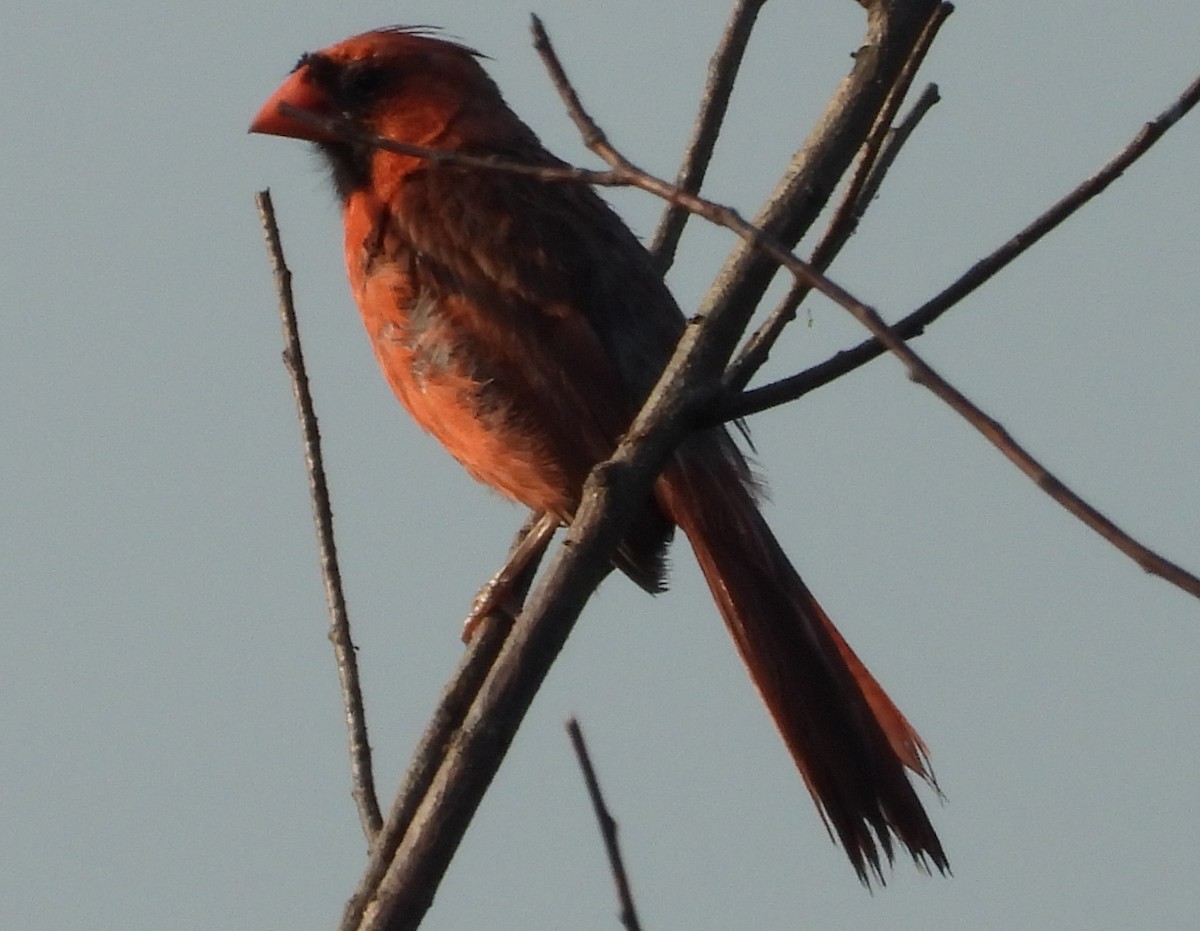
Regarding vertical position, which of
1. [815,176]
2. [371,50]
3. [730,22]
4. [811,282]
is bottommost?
[811,282]

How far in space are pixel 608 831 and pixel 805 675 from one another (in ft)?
4.18

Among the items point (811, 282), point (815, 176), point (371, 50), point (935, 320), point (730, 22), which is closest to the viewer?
point (811, 282)

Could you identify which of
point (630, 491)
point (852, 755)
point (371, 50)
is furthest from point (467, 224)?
point (630, 491)

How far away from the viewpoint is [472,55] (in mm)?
4770

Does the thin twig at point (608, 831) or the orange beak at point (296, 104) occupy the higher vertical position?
the orange beak at point (296, 104)

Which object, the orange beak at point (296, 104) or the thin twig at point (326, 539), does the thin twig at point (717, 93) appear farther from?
the orange beak at point (296, 104)

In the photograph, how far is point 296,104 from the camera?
449cm

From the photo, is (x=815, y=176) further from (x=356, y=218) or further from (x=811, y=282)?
(x=356, y=218)

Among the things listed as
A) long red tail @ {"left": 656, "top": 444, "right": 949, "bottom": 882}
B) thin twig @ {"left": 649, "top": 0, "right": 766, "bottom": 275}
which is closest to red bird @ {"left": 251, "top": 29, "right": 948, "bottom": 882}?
long red tail @ {"left": 656, "top": 444, "right": 949, "bottom": 882}

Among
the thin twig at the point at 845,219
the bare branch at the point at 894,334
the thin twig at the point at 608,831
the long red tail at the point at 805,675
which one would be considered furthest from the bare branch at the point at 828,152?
the long red tail at the point at 805,675

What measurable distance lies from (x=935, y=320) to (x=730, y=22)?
1.26 meters

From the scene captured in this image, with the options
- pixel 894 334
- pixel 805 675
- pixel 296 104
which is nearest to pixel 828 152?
pixel 894 334

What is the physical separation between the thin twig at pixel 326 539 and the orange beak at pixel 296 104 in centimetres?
132

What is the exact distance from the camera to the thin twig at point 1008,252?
7.12 ft
